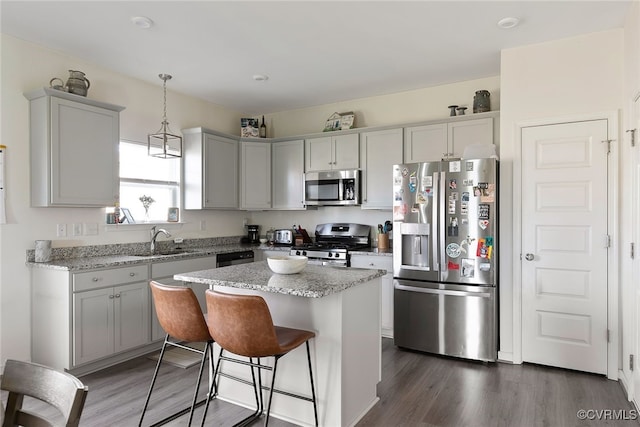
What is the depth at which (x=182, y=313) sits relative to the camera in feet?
7.20

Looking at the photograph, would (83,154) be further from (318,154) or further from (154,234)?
(318,154)

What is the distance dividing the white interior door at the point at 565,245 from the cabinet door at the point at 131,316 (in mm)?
3250

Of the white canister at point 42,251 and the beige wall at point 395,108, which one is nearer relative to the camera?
the white canister at point 42,251

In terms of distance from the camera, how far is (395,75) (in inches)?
161

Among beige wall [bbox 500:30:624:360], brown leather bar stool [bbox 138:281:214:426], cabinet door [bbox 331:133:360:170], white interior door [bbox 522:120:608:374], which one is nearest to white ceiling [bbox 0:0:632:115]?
beige wall [bbox 500:30:624:360]

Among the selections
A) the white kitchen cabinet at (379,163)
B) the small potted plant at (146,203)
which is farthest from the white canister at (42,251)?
the white kitchen cabinet at (379,163)

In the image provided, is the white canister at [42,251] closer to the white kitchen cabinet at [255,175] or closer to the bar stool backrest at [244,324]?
the bar stool backrest at [244,324]

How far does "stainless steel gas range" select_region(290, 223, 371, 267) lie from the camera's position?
4.30 meters

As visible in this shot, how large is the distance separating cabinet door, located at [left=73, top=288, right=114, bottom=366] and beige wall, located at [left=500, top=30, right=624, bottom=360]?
327 cm

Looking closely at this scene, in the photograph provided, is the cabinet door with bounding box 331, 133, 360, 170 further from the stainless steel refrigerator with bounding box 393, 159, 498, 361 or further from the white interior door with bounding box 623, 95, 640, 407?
the white interior door with bounding box 623, 95, 640, 407

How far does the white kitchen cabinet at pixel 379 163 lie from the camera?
14.4 feet

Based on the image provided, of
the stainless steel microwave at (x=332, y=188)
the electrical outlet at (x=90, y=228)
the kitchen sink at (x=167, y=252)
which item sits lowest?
the kitchen sink at (x=167, y=252)

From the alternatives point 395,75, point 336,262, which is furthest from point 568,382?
point 395,75

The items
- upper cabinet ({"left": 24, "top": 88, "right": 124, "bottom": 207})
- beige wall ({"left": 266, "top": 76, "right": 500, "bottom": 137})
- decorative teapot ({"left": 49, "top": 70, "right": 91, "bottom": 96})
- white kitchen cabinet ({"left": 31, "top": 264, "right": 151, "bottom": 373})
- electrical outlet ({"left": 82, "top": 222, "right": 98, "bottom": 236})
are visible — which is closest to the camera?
white kitchen cabinet ({"left": 31, "top": 264, "right": 151, "bottom": 373})
